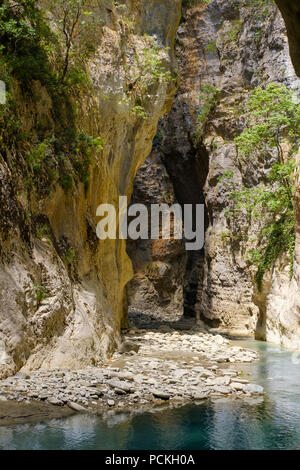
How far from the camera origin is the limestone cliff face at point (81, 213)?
291 inches

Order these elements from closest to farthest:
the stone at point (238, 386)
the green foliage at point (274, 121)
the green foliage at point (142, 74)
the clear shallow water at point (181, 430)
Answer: the clear shallow water at point (181, 430) < the stone at point (238, 386) < the green foliage at point (142, 74) < the green foliage at point (274, 121)

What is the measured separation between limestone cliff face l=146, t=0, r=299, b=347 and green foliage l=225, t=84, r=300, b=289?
30.4 inches

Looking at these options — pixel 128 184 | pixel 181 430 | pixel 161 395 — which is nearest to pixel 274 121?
pixel 128 184

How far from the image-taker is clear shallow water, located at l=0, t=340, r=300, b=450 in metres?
5.10

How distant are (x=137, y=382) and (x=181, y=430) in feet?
6.70

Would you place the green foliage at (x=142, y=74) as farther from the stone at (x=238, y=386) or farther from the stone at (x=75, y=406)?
the stone at (x=75, y=406)

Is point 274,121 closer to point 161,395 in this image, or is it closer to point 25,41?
point 25,41

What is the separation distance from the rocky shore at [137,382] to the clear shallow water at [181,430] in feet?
1.44

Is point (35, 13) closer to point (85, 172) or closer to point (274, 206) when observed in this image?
point (85, 172)

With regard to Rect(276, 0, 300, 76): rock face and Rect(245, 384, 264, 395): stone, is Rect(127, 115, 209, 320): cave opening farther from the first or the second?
Rect(276, 0, 300, 76): rock face

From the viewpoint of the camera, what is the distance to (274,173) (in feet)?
49.1

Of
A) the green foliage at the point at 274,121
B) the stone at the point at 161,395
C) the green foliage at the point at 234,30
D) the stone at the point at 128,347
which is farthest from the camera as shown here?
the green foliage at the point at 234,30

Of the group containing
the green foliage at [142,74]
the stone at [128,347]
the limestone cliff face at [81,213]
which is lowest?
the stone at [128,347]

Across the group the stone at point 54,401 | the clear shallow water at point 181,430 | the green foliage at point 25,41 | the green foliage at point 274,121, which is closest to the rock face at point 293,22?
the clear shallow water at point 181,430
